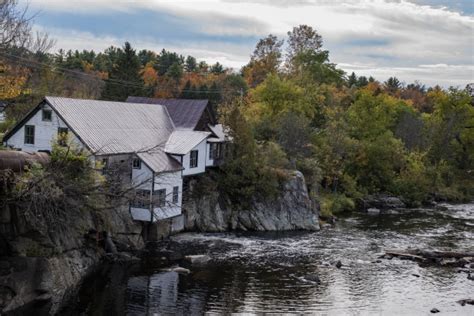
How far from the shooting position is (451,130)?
3223 inches

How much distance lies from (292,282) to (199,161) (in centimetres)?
1687

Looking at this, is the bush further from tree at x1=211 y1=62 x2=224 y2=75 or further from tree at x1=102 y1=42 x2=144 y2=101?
tree at x1=211 y1=62 x2=224 y2=75

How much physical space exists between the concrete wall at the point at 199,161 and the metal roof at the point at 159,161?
145cm

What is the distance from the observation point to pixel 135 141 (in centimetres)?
4309

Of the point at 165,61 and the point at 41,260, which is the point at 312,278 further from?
the point at 165,61

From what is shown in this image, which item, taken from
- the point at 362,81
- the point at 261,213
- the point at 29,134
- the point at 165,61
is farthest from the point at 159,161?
the point at 362,81

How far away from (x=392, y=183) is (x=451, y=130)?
18.1 meters

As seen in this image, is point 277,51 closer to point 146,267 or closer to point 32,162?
point 146,267

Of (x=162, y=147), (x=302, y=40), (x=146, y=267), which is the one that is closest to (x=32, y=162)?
(x=146, y=267)

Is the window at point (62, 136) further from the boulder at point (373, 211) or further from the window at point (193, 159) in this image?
the boulder at point (373, 211)

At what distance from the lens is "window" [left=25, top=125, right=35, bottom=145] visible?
1590 inches

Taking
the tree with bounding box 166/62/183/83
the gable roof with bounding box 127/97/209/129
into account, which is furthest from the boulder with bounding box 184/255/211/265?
the tree with bounding box 166/62/183/83

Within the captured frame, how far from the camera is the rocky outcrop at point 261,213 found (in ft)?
153

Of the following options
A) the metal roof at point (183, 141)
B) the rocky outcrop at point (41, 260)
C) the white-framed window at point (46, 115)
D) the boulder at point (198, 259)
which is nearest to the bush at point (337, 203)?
the metal roof at point (183, 141)
